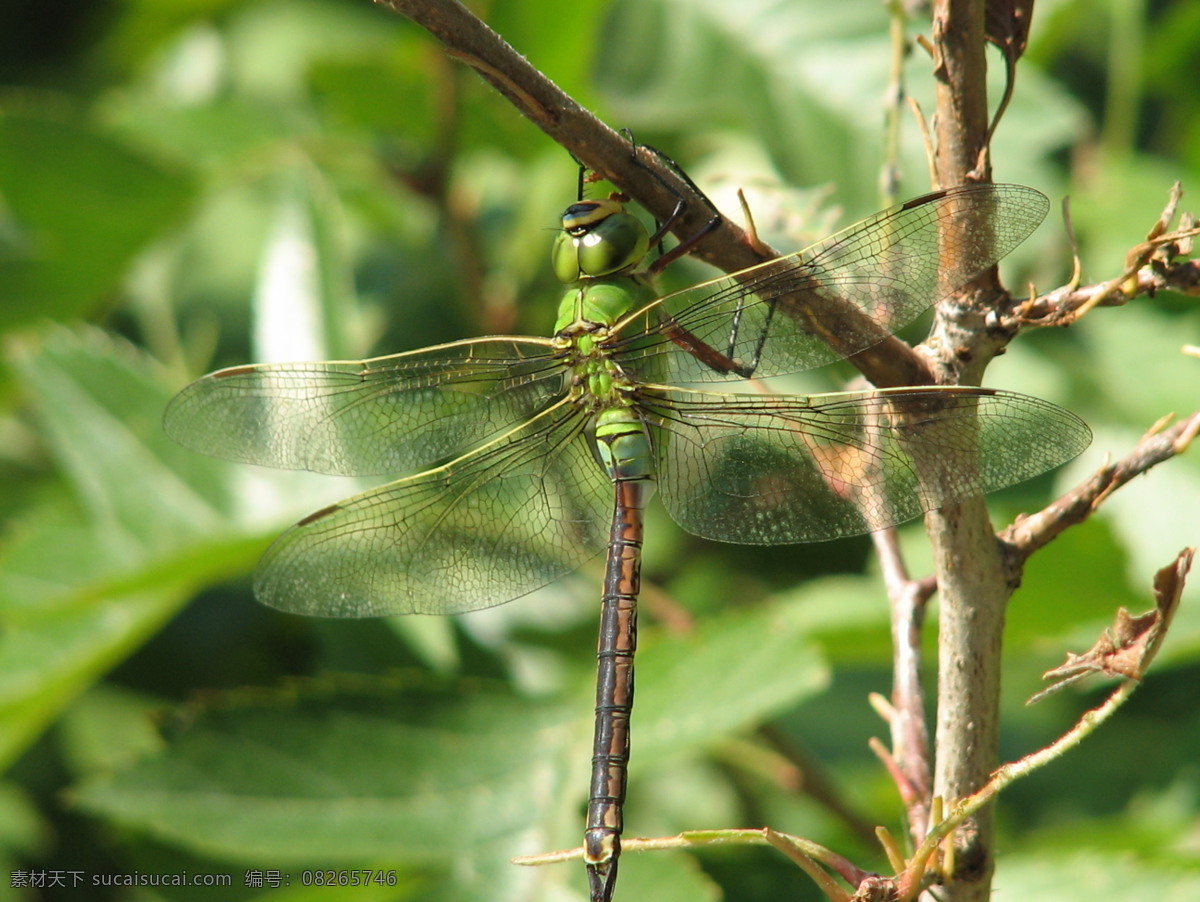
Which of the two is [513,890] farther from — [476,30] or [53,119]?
[53,119]

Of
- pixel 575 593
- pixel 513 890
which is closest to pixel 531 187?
pixel 575 593

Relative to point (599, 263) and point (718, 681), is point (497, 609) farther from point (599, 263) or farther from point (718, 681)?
point (599, 263)

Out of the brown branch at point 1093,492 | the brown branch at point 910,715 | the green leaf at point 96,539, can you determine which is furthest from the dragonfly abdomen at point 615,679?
the green leaf at point 96,539

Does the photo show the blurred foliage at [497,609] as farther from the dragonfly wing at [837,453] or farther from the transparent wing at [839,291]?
the dragonfly wing at [837,453]

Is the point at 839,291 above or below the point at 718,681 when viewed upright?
above

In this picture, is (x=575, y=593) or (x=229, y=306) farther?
(x=229, y=306)

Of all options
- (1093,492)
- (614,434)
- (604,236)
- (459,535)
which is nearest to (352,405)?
(459,535)

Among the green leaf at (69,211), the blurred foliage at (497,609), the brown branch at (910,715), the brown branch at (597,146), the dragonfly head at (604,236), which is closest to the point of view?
the brown branch at (597,146)
